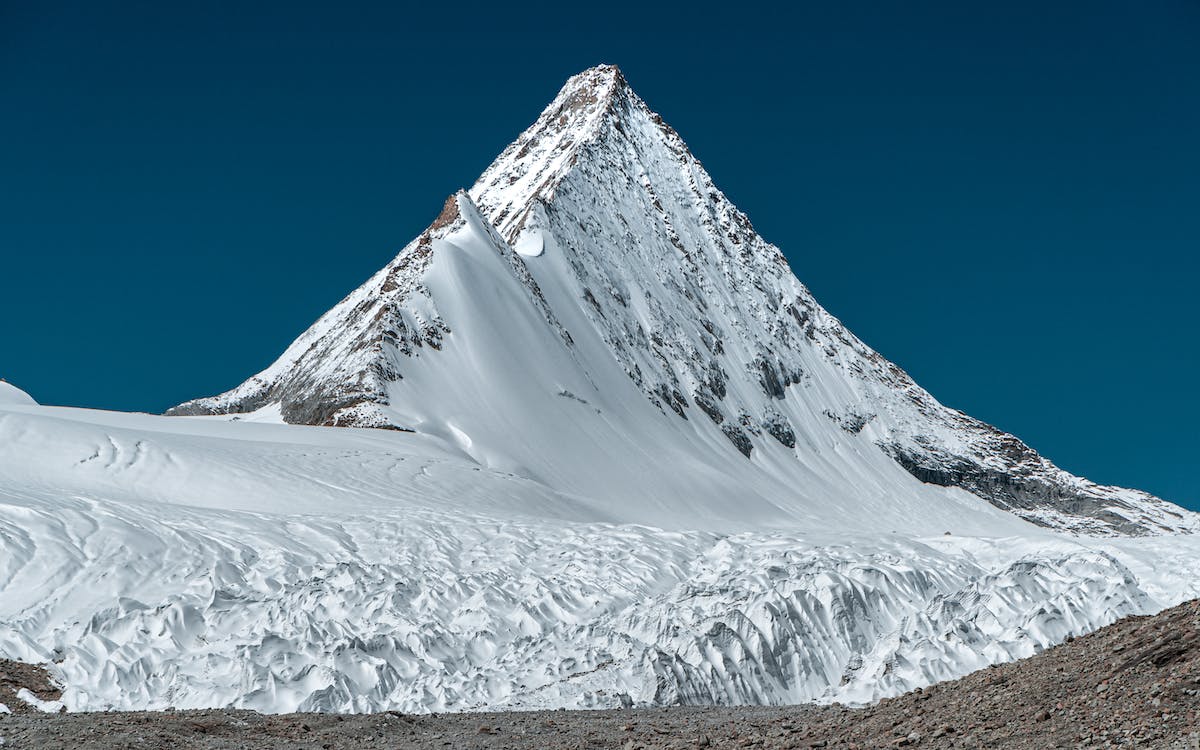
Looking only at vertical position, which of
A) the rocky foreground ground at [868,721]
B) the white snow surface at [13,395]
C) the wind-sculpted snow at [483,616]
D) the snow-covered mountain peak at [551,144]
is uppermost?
the snow-covered mountain peak at [551,144]

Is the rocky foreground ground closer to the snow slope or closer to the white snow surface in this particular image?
the snow slope

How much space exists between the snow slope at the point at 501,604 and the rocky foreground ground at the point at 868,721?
219 cm

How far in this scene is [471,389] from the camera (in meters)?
66.2

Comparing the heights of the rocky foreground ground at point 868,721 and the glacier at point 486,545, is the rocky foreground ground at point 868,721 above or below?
below

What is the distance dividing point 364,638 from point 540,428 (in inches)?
1736

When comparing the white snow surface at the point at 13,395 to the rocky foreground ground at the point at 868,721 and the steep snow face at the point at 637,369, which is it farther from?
the rocky foreground ground at the point at 868,721

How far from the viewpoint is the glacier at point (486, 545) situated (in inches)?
783

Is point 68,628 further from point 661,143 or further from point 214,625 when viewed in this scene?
point 661,143

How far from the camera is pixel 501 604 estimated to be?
24.6 m

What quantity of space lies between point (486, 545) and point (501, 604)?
5.70 metres

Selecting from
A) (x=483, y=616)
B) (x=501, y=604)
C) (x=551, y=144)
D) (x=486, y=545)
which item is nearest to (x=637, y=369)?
(x=551, y=144)

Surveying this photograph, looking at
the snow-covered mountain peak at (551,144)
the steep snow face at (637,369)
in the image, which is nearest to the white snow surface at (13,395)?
the steep snow face at (637,369)

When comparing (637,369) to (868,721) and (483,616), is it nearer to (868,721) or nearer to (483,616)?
(483,616)

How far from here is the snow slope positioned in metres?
19.3
